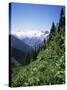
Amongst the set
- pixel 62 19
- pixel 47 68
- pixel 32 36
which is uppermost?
pixel 62 19

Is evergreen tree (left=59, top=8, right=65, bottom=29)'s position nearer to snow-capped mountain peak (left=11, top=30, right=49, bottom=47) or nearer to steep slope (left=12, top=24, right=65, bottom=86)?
steep slope (left=12, top=24, right=65, bottom=86)

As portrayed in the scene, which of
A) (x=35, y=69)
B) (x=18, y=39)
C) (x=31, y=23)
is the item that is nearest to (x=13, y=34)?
(x=18, y=39)

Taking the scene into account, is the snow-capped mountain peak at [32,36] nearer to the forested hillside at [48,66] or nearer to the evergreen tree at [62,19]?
the forested hillside at [48,66]

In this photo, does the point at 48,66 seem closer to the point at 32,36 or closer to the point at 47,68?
the point at 47,68

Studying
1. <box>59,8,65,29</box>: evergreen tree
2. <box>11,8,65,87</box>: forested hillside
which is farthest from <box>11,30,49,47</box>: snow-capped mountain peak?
<box>59,8,65,29</box>: evergreen tree

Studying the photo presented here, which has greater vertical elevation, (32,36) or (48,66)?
(32,36)

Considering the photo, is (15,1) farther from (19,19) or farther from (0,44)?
(0,44)

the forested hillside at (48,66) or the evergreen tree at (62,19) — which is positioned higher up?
Result: the evergreen tree at (62,19)

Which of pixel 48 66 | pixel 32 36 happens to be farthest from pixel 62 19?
pixel 48 66

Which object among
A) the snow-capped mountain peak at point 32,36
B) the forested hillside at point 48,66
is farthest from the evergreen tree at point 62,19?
the snow-capped mountain peak at point 32,36
